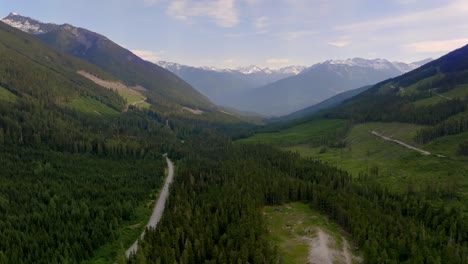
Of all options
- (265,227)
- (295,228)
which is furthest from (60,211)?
(295,228)

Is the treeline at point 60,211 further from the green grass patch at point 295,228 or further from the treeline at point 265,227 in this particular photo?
the green grass patch at point 295,228

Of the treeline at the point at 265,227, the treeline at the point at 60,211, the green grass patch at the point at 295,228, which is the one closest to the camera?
the treeline at the point at 265,227

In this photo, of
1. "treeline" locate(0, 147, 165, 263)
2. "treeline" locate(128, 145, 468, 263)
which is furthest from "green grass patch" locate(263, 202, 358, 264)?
"treeline" locate(0, 147, 165, 263)

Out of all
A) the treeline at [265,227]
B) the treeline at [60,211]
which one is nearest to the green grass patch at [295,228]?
the treeline at [265,227]

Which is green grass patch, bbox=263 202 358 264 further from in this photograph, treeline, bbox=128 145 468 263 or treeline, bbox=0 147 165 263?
treeline, bbox=0 147 165 263

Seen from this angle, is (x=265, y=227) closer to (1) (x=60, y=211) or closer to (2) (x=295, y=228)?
(2) (x=295, y=228)
